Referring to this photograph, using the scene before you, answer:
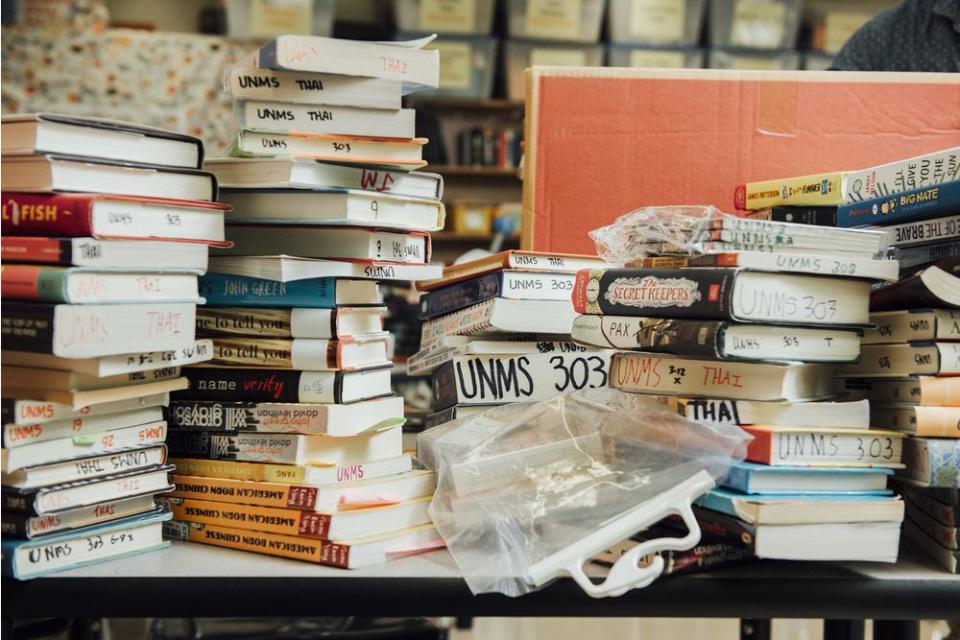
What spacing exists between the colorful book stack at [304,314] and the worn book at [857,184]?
1.43ft

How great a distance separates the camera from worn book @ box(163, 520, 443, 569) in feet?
3.03

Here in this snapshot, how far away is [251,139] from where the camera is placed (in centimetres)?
101

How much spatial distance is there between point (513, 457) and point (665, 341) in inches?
8.3

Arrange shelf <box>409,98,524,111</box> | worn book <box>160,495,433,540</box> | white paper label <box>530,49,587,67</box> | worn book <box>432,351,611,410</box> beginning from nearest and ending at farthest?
worn book <box>160,495,433,540</box>, worn book <box>432,351,611,410</box>, white paper label <box>530,49,587,67</box>, shelf <box>409,98,524,111</box>

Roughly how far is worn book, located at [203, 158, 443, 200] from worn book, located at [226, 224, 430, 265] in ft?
0.15

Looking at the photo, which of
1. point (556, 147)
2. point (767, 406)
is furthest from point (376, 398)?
point (556, 147)

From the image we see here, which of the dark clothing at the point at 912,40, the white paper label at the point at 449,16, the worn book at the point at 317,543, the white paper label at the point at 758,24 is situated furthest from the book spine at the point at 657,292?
the white paper label at the point at 758,24

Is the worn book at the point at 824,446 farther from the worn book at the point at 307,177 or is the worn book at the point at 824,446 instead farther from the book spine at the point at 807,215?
the worn book at the point at 307,177

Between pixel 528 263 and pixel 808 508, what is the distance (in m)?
0.43

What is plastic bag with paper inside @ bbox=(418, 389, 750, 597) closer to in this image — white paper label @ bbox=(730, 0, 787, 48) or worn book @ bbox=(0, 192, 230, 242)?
worn book @ bbox=(0, 192, 230, 242)

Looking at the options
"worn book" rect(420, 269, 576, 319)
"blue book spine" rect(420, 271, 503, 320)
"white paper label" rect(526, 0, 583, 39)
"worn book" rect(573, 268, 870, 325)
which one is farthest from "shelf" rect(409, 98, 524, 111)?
"worn book" rect(573, 268, 870, 325)

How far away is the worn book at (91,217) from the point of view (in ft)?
2.84

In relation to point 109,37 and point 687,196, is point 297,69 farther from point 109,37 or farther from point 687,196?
point 109,37

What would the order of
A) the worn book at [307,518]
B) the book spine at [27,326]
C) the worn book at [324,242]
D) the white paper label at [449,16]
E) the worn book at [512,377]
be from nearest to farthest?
the book spine at [27,326] < the worn book at [307,518] < the worn book at [324,242] < the worn book at [512,377] < the white paper label at [449,16]
